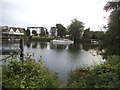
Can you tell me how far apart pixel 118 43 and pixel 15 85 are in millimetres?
2560

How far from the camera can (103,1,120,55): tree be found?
2529 mm

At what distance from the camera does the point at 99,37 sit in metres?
2.89

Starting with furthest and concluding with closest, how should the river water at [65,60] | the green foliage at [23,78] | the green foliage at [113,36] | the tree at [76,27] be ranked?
the tree at [76,27]
the river water at [65,60]
the green foliage at [113,36]
the green foliage at [23,78]

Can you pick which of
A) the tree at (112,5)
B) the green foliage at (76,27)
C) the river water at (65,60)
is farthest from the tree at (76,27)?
the tree at (112,5)

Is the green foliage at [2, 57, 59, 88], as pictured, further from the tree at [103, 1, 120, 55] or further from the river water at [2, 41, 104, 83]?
the tree at [103, 1, 120, 55]

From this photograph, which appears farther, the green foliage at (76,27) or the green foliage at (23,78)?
the green foliage at (76,27)

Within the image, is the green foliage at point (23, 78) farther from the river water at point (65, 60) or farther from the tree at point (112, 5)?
the tree at point (112, 5)

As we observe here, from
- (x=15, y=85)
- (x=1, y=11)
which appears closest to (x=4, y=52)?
(x=1, y=11)

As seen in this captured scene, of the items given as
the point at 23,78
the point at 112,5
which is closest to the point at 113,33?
the point at 112,5

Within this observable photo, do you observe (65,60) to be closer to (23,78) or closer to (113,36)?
(113,36)

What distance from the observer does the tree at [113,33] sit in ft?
8.30

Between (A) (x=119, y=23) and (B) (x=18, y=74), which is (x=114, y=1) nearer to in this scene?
(A) (x=119, y=23)

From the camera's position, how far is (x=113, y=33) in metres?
2.59

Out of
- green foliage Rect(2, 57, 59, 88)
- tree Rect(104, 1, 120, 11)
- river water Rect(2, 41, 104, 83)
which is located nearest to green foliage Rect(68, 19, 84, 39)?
river water Rect(2, 41, 104, 83)
